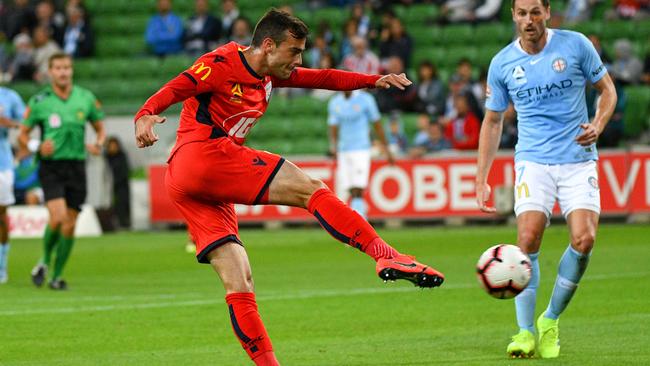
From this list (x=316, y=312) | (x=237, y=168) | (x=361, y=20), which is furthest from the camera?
(x=361, y=20)

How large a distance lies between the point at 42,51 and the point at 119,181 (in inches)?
180

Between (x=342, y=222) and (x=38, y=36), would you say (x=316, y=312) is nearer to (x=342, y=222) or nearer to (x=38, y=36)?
(x=342, y=222)

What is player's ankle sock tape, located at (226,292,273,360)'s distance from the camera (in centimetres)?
732

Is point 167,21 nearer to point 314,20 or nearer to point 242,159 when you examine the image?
point 314,20

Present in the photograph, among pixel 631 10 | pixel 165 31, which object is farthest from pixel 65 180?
pixel 631 10

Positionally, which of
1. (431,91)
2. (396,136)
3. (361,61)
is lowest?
(396,136)

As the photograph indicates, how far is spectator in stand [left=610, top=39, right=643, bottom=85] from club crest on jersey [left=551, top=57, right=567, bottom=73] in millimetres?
14997

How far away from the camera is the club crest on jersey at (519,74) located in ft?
29.1

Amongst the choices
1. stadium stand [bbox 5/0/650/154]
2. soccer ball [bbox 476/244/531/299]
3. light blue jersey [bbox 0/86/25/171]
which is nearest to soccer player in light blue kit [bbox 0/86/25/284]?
light blue jersey [bbox 0/86/25/171]

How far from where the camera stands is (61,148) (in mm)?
14141

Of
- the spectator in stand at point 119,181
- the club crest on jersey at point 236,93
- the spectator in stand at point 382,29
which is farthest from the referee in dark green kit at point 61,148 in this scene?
the spectator in stand at point 382,29

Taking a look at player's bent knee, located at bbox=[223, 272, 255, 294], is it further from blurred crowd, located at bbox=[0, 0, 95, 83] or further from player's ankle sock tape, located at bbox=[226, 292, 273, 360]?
blurred crowd, located at bbox=[0, 0, 95, 83]

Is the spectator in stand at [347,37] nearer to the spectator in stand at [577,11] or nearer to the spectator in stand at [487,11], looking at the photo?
the spectator in stand at [487,11]

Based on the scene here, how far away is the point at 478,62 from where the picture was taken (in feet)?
84.5
